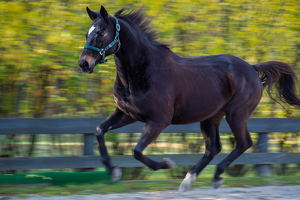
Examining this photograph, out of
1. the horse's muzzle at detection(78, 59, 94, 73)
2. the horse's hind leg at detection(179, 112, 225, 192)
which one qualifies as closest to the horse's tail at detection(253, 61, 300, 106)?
the horse's hind leg at detection(179, 112, 225, 192)

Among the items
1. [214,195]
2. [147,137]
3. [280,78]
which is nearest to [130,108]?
[147,137]

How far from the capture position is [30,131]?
187 inches

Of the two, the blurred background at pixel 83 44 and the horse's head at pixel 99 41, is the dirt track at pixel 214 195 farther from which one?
the horse's head at pixel 99 41

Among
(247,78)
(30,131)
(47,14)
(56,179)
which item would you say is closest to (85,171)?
(56,179)

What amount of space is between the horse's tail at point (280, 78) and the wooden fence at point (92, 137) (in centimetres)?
A: 52

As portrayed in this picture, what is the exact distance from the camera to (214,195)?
13.9 feet

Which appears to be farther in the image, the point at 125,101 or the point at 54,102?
the point at 54,102

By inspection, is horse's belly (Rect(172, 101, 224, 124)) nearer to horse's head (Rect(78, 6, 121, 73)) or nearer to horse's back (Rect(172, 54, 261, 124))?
horse's back (Rect(172, 54, 261, 124))

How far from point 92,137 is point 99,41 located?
1.77m

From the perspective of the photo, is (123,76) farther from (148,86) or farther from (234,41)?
(234,41)

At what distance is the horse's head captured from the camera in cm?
354

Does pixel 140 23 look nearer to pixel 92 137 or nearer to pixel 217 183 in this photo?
pixel 92 137

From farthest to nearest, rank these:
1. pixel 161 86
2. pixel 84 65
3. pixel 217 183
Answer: pixel 217 183 < pixel 161 86 < pixel 84 65

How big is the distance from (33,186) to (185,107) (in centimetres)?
220
